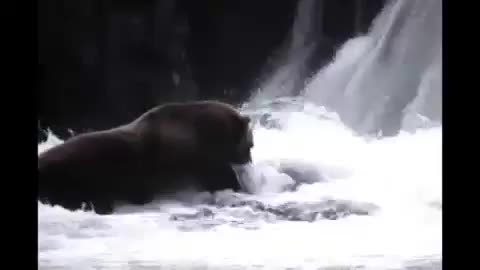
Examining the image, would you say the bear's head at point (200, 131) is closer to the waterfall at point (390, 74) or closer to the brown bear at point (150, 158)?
the brown bear at point (150, 158)

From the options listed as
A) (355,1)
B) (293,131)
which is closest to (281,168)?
(293,131)

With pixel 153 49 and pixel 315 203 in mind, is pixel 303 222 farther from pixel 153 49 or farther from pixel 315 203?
pixel 153 49

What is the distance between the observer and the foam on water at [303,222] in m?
1.77

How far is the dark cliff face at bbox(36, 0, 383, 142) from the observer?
1826mm

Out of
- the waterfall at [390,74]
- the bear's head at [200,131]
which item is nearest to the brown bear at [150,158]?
the bear's head at [200,131]

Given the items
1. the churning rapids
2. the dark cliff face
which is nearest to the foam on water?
the churning rapids

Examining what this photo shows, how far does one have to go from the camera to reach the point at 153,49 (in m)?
1.86

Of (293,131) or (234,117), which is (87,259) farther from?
(293,131)

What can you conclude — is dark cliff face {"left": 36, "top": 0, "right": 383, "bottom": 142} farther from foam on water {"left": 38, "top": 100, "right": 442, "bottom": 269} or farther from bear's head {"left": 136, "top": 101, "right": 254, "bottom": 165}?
foam on water {"left": 38, "top": 100, "right": 442, "bottom": 269}

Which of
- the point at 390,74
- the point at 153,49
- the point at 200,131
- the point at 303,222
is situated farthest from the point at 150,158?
the point at 390,74

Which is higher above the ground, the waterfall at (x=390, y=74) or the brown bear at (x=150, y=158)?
the waterfall at (x=390, y=74)

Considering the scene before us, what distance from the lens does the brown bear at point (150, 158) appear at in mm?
1795

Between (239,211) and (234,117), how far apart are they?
0.28 metres

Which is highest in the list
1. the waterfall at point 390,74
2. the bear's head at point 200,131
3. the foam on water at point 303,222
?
the waterfall at point 390,74
